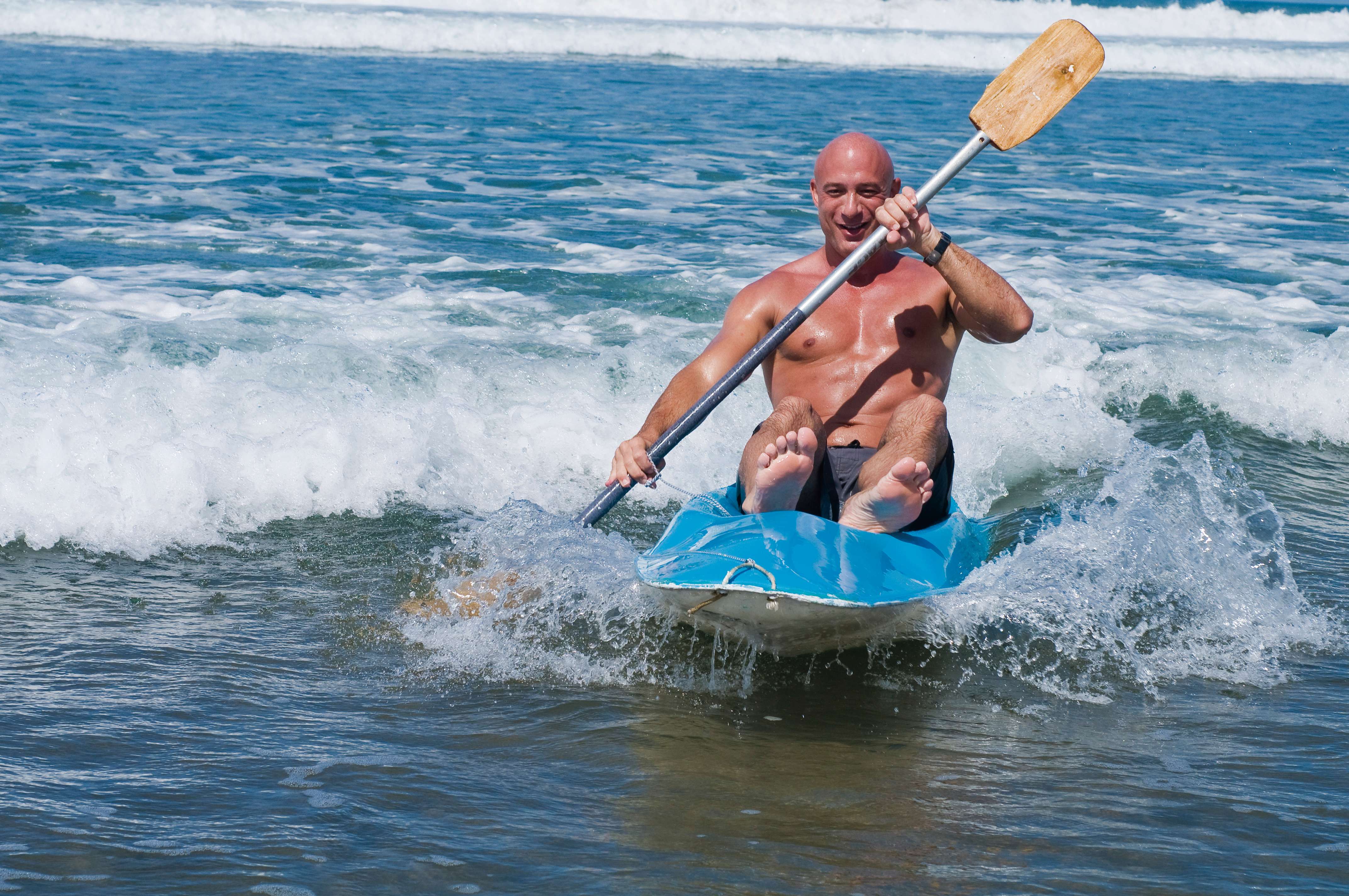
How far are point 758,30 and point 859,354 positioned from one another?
1046 inches

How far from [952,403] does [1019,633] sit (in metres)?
2.80

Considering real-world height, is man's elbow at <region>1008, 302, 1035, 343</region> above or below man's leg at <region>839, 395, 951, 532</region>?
above

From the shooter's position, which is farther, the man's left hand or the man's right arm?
the man's right arm

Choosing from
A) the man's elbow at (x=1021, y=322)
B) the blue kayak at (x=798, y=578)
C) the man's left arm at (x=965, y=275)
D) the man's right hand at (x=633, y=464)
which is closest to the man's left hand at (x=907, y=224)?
the man's left arm at (x=965, y=275)

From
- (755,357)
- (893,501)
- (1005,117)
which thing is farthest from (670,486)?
(1005,117)

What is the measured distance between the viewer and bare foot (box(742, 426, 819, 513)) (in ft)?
11.8

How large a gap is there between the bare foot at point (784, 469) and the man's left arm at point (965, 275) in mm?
674

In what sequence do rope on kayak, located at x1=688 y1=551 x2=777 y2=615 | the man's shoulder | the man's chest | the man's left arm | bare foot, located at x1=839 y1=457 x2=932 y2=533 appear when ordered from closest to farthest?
rope on kayak, located at x1=688 y1=551 x2=777 y2=615
bare foot, located at x1=839 y1=457 x2=932 y2=533
the man's left arm
the man's chest
the man's shoulder

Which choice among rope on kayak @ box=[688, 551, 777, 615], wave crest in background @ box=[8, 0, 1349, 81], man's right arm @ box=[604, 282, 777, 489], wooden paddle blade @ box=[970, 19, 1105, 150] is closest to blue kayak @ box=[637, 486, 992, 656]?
rope on kayak @ box=[688, 551, 777, 615]

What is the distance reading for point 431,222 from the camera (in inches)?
400

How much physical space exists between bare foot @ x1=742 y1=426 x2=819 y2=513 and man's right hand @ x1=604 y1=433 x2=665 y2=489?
361mm

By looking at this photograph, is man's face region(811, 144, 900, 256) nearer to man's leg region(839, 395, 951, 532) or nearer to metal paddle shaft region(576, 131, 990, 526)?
metal paddle shaft region(576, 131, 990, 526)

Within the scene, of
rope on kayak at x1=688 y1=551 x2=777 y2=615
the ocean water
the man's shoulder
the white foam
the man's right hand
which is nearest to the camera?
the ocean water

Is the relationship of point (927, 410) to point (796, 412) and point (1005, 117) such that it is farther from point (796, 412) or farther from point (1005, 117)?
point (1005, 117)
